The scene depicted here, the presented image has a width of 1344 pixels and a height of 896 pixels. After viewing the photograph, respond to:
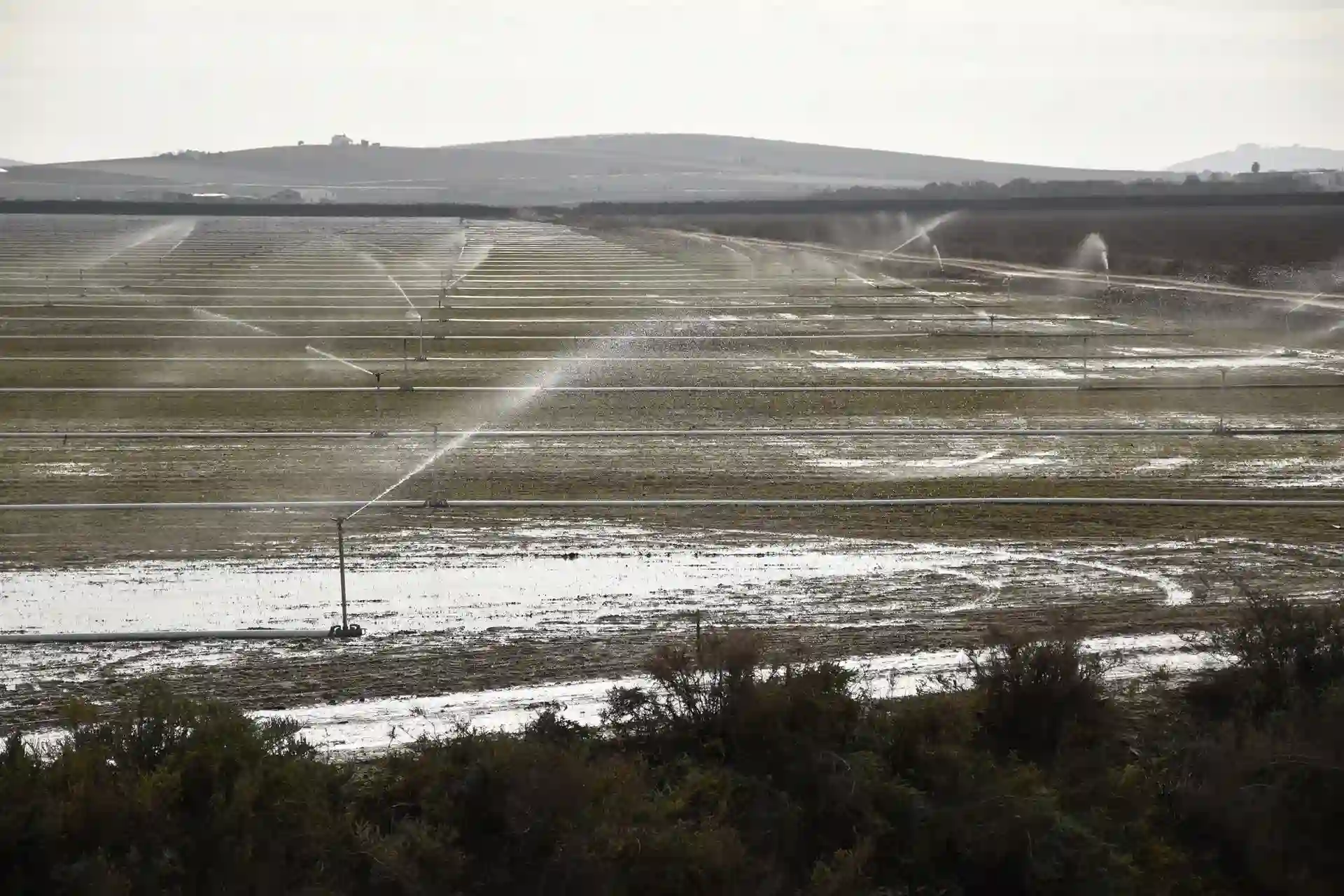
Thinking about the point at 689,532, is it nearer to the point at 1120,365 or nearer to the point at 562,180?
the point at 1120,365

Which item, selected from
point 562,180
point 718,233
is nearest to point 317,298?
point 718,233

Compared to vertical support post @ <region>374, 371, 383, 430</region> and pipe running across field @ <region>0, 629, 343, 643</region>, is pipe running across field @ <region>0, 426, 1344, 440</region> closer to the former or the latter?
vertical support post @ <region>374, 371, 383, 430</region>

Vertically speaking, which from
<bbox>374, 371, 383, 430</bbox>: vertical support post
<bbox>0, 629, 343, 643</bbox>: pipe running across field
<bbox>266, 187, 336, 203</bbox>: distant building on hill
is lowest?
<bbox>0, 629, 343, 643</bbox>: pipe running across field

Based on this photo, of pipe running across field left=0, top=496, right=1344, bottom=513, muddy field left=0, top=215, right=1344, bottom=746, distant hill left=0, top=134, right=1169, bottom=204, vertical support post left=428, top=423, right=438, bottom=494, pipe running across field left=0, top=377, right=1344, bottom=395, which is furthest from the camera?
distant hill left=0, top=134, right=1169, bottom=204

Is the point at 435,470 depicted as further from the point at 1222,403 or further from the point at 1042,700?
the point at 1222,403

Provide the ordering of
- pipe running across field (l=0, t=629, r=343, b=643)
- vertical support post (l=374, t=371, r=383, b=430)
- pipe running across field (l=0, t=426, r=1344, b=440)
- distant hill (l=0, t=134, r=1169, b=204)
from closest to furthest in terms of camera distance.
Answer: pipe running across field (l=0, t=629, r=343, b=643) < pipe running across field (l=0, t=426, r=1344, b=440) < vertical support post (l=374, t=371, r=383, b=430) < distant hill (l=0, t=134, r=1169, b=204)

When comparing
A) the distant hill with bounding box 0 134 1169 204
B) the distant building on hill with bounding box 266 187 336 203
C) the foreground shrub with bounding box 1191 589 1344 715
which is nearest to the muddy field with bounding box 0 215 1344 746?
the foreground shrub with bounding box 1191 589 1344 715
